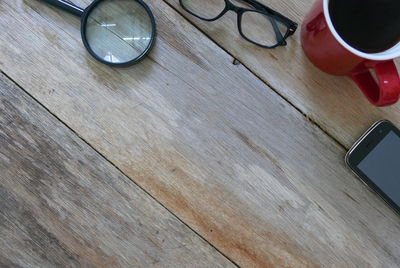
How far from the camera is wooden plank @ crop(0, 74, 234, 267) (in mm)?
589

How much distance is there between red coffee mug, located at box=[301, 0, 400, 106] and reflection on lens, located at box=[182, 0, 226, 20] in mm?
112

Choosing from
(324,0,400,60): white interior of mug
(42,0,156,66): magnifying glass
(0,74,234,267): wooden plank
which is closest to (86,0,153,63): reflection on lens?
(42,0,156,66): magnifying glass

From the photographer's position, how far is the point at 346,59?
1.72 feet

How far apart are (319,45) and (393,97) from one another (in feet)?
0.34

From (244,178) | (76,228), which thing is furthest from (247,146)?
(76,228)

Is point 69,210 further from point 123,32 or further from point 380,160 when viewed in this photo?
point 380,160

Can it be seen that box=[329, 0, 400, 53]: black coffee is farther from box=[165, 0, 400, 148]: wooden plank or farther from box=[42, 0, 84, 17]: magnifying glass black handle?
box=[42, 0, 84, 17]: magnifying glass black handle

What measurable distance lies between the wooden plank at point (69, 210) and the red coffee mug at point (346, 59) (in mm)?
282

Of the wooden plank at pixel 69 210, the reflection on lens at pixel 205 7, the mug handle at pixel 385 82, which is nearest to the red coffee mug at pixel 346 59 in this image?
the mug handle at pixel 385 82

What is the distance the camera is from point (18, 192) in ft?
1.94

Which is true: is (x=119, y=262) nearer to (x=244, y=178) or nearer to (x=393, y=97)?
(x=244, y=178)

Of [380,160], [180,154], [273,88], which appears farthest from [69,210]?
[380,160]

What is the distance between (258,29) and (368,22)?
→ 143mm

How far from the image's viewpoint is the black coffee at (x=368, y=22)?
496mm
